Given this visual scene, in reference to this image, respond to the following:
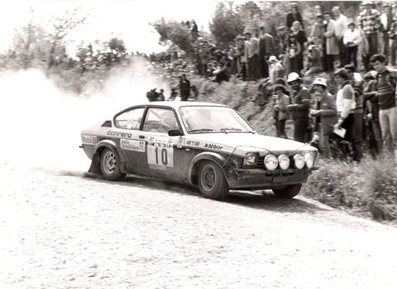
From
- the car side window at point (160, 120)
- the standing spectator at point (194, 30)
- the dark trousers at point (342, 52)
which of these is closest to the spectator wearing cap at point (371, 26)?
the dark trousers at point (342, 52)

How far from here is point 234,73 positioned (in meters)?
19.5

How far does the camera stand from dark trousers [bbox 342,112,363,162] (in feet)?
35.6

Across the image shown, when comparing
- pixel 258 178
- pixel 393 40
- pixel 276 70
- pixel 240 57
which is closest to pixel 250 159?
pixel 258 178

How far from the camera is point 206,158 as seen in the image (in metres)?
8.66

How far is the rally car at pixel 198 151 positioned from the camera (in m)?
8.45

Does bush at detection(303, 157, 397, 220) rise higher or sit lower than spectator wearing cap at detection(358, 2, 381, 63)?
lower

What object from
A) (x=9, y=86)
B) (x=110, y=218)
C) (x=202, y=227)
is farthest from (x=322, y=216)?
(x=9, y=86)

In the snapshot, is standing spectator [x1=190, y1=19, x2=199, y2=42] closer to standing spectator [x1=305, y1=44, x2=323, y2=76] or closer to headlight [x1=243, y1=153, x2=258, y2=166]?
standing spectator [x1=305, y1=44, x2=323, y2=76]

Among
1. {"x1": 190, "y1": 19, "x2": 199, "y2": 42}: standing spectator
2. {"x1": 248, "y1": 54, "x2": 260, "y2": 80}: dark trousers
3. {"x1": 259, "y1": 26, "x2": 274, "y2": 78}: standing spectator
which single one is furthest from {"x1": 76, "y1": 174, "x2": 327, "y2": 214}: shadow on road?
{"x1": 190, "y1": 19, "x2": 199, "y2": 42}: standing spectator

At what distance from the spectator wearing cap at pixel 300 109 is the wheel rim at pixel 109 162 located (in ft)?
11.6

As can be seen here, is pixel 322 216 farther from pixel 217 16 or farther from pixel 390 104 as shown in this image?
pixel 217 16

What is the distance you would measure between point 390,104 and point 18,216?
6.79 meters

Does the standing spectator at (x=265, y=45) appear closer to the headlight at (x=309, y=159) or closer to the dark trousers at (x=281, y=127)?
the dark trousers at (x=281, y=127)

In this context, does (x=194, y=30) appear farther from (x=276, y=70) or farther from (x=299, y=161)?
(x=299, y=161)
